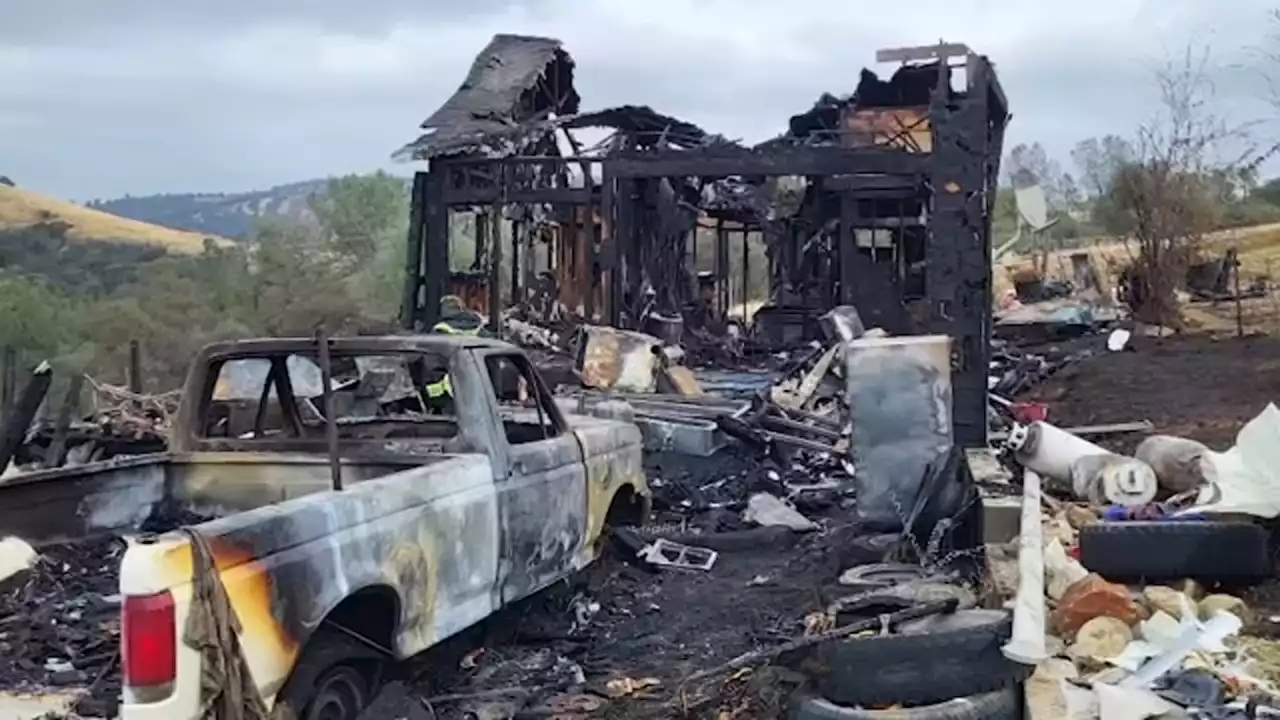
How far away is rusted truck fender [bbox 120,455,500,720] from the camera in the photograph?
4512 millimetres

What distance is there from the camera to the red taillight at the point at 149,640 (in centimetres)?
439

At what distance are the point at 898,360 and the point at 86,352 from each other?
25471mm

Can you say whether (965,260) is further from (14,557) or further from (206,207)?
(206,207)

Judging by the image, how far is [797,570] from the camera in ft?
34.1

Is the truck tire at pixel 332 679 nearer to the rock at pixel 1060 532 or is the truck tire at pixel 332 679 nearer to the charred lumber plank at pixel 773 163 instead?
the rock at pixel 1060 532

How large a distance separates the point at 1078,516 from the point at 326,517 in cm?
488

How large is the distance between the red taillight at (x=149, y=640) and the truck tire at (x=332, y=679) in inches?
28.8

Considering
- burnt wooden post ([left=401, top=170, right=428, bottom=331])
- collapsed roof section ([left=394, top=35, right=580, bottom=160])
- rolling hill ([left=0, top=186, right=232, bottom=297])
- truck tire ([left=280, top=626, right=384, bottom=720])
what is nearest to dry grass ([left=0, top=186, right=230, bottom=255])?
rolling hill ([left=0, top=186, right=232, bottom=297])

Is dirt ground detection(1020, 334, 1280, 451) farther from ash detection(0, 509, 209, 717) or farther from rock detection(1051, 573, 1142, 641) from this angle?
ash detection(0, 509, 209, 717)

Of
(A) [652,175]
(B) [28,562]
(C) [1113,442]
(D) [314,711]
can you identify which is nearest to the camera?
(D) [314,711]

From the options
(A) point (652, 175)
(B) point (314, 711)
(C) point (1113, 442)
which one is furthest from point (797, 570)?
(A) point (652, 175)

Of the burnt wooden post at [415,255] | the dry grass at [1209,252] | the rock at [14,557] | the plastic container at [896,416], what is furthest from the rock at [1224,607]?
the dry grass at [1209,252]

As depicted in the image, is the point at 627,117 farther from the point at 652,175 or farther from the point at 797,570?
the point at 797,570

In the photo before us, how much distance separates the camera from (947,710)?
17.0ft
